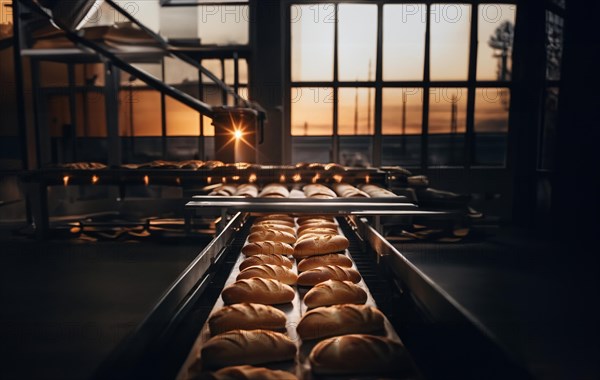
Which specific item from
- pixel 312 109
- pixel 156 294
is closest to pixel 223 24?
pixel 312 109

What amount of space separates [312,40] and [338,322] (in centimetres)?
687

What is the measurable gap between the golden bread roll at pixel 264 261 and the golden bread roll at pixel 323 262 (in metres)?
0.06

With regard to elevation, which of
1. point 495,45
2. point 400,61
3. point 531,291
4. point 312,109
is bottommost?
point 531,291

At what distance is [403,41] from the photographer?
7.44m

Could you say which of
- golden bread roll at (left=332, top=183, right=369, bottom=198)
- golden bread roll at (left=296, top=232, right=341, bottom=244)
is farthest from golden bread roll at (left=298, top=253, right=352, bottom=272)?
golden bread roll at (left=332, top=183, right=369, bottom=198)

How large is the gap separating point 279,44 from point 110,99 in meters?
3.25

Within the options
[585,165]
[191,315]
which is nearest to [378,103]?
[585,165]

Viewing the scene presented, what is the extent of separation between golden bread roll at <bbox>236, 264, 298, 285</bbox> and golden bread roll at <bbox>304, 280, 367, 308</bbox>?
0.69ft

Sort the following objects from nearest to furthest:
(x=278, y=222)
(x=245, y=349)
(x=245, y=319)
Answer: (x=245, y=349)
(x=245, y=319)
(x=278, y=222)

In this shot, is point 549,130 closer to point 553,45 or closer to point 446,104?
point 553,45

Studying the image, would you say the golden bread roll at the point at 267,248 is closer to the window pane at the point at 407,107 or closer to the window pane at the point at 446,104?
the window pane at the point at 407,107

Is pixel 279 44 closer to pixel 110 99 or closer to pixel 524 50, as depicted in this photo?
pixel 110 99

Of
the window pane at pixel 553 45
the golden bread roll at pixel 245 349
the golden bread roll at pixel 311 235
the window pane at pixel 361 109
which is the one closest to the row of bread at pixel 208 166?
the golden bread roll at pixel 311 235

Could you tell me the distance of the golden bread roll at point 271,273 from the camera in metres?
1.72
